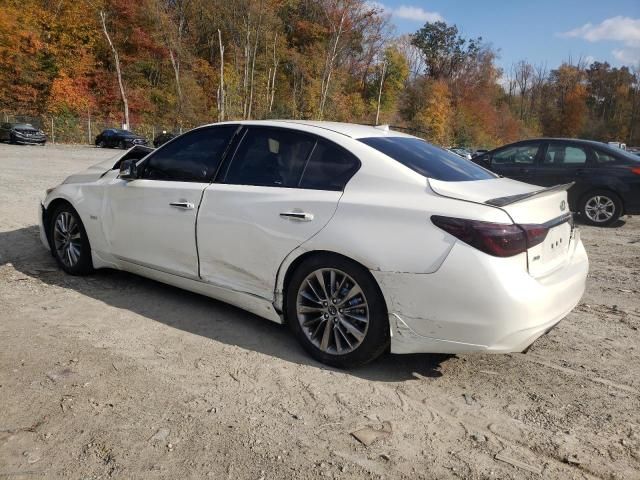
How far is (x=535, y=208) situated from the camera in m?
3.24

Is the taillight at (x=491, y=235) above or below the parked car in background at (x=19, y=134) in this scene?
below

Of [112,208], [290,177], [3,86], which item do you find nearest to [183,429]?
[290,177]

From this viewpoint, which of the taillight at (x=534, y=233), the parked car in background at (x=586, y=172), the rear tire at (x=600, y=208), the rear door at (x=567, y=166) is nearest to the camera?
the taillight at (x=534, y=233)

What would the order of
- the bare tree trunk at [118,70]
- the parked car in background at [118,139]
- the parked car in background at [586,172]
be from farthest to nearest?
the bare tree trunk at [118,70], the parked car in background at [118,139], the parked car in background at [586,172]

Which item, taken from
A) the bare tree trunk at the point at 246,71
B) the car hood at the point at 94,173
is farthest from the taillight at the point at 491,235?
the bare tree trunk at the point at 246,71

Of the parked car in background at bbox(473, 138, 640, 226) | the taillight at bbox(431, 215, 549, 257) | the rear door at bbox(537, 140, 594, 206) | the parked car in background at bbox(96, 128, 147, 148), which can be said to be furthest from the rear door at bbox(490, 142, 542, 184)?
the parked car in background at bbox(96, 128, 147, 148)

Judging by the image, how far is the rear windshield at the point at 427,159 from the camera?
355 centimetres

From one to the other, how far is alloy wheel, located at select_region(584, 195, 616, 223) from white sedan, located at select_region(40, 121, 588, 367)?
265 inches

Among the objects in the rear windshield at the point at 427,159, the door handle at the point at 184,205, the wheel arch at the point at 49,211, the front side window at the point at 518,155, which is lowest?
the wheel arch at the point at 49,211

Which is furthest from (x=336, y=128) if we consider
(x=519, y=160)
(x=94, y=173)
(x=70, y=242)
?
(x=519, y=160)

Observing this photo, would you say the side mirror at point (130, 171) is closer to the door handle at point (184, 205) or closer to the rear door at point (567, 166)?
the door handle at point (184, 205)

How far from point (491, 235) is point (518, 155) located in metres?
8.15

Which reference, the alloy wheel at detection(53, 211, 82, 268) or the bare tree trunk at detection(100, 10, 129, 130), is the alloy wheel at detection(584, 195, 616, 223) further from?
the bare tree trunk at detection(100, 10, 129, 130)

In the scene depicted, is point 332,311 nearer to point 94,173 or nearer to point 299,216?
point 299,216
